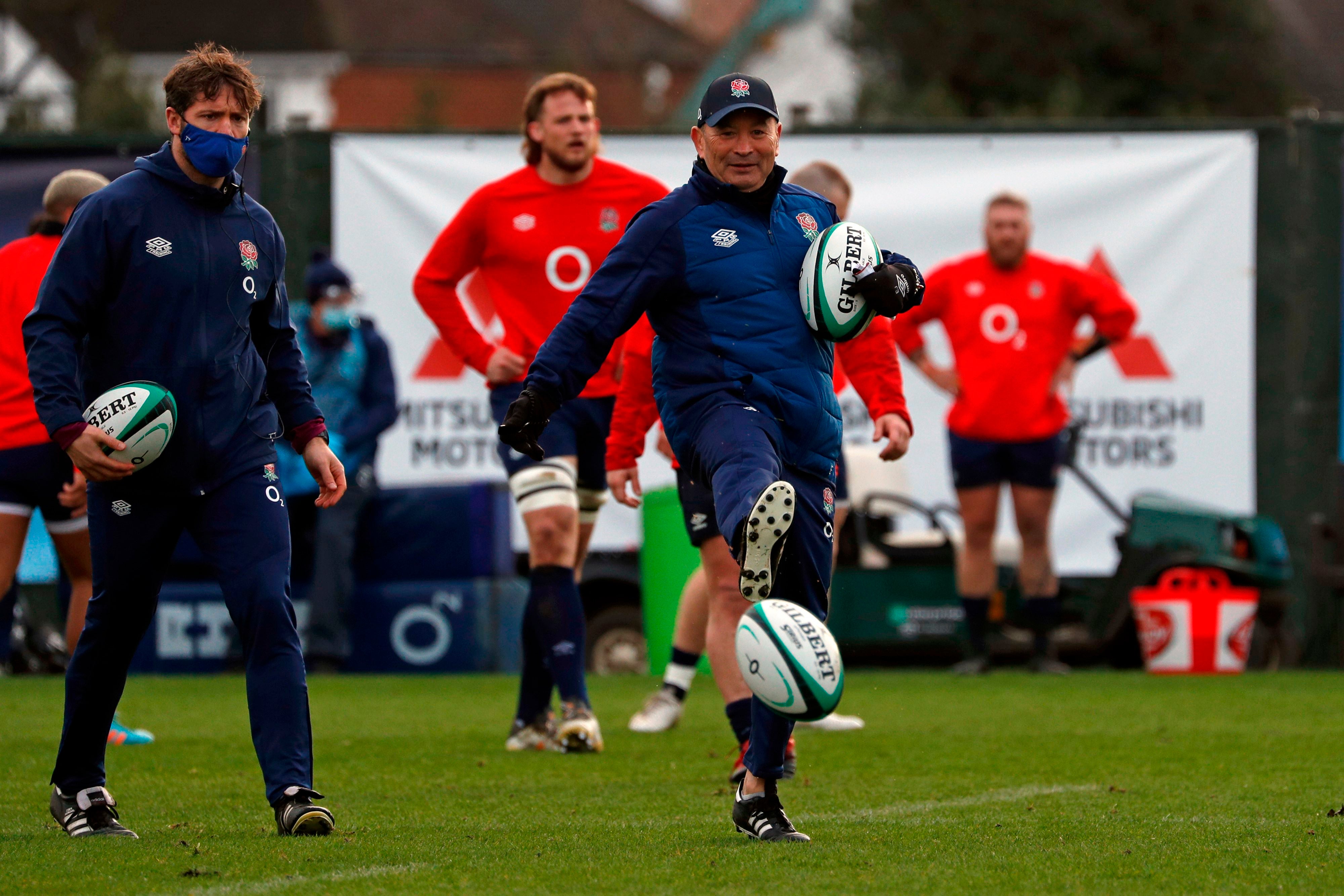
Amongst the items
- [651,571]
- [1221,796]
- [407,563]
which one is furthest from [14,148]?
[1221,796]

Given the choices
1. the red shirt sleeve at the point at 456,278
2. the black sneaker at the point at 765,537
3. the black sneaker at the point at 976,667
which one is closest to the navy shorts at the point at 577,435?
the red shirt sleeve at the point at 456,278

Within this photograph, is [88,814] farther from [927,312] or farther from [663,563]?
[927,312]

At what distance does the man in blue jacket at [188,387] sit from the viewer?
4.90 metres

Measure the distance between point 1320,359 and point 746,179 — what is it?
7.67 meters

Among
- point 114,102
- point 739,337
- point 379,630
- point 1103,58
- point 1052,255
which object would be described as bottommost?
point 379,630

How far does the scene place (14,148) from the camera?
1170 centimetres

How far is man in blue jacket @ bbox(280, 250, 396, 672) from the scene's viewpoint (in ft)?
35.6

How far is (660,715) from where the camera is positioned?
793 cm

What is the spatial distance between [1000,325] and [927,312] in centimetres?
40

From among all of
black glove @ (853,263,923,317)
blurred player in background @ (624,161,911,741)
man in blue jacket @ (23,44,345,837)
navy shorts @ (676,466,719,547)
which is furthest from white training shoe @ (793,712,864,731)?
man in blue jacket @ (23,44,345,837)

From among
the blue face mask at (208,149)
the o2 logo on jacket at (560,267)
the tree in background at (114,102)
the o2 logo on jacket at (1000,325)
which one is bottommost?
the o2 logo on jacket at (1000,325)

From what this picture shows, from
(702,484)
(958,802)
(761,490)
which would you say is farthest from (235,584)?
(958,802)

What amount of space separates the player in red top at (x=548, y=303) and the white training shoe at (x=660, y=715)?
57cm

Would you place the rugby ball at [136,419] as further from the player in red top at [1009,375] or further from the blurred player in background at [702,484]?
the player in red top at [1009,375]
